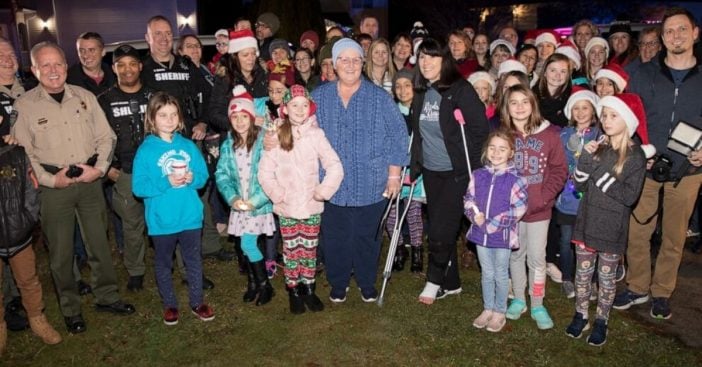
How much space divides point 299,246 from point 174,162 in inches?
51.9

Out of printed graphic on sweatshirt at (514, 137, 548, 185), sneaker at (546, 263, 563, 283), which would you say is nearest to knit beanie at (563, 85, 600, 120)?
printed graphic on sweatshirt at (514, 137, 548, 185)

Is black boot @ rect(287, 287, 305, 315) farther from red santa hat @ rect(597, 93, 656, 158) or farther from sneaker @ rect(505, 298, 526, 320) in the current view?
red santa hat @ rect(597, 93, 656, 158)

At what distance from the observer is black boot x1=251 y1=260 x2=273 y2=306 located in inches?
215

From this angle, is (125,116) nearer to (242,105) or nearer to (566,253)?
(242,105)

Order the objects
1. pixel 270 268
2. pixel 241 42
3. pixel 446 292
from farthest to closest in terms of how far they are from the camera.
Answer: pixel 241 42 < pixel 270 268 < pixel 446 292

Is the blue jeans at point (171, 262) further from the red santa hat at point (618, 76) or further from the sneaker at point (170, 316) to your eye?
the red santa hat at point (618, 76)

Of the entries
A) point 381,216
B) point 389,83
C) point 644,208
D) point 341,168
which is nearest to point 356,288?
point 381,216

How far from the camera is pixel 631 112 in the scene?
4.40 m

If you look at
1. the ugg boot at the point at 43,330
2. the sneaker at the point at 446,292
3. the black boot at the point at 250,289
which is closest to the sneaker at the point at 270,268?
the black boot at the point at 250,289

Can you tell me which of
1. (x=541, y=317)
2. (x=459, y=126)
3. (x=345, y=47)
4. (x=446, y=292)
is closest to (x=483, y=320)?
(x=541, y=317)

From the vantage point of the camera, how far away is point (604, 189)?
4.40 metres

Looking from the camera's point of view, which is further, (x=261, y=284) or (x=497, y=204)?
(x=261, y=284)

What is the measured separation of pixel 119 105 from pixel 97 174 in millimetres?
834

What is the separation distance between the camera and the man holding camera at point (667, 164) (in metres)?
4.83
